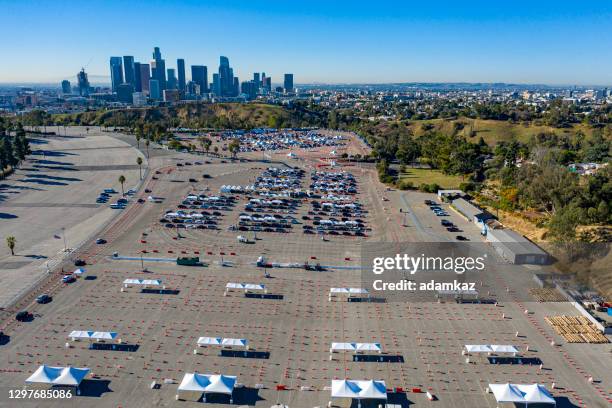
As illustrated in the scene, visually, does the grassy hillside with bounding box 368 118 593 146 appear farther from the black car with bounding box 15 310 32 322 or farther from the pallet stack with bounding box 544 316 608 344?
the black car with bounding box 15 310 32 322

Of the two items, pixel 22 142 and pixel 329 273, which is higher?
pixel 22 142

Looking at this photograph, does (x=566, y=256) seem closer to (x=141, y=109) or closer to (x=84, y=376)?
(x=84, y=376)

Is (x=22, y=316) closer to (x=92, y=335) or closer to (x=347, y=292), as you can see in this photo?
(x=92, y=335)

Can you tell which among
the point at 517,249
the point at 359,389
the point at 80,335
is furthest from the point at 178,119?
the point at 359,389

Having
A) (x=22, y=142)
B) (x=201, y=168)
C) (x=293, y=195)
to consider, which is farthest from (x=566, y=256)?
(x=22, y=142)

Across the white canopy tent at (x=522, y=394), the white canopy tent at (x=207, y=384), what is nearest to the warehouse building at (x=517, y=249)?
Answer: the white canopy tent at (x=522, y=394)

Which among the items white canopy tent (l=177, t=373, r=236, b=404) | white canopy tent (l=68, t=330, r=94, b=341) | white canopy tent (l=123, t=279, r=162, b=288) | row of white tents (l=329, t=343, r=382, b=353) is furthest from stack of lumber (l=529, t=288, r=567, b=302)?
white canopy tent (l=68, t=330, r=94, b=341)
